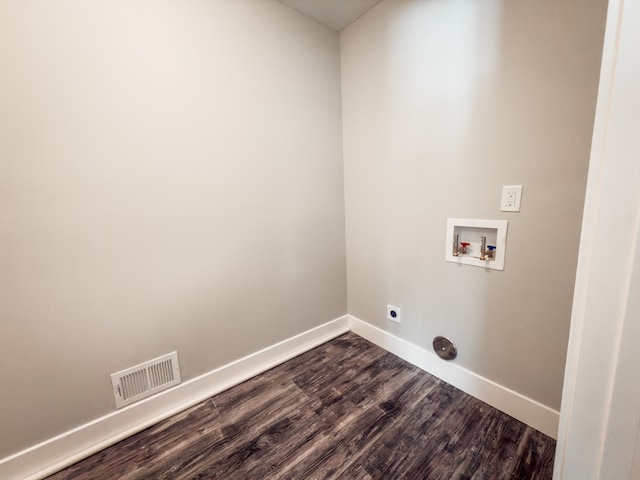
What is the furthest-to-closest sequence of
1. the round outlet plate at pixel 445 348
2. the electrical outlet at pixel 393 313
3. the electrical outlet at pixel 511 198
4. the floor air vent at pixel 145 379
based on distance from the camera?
the electrical outlet at pixel 393 313 < the round outlet plate at pixel 445 348 < the floor air vent at pixel 145 379 < the electrical outlet at pixel 511 198

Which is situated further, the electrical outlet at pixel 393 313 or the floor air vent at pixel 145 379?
the electrical outlet at pixel 393 313

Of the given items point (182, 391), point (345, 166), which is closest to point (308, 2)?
point (345, 166)

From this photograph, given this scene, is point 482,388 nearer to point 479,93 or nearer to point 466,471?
point 466,471

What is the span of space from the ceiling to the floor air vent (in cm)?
225

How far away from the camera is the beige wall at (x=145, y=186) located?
3.33 ft

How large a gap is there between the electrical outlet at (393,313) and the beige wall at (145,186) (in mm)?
725

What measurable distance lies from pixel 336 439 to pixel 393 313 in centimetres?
86

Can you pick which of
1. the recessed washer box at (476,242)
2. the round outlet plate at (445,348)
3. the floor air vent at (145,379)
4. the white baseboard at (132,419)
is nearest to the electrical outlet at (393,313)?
the round outlet plate at (445,348)

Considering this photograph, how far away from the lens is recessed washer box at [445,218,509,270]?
1.22 metres

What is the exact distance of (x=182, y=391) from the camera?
142cm

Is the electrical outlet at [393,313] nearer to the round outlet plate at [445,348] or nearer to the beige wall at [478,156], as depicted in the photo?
the beige wall at [478,156]

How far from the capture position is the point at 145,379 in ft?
4.31

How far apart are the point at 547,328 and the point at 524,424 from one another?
0.52 m

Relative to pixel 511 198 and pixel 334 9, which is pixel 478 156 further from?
pixel 334 9
